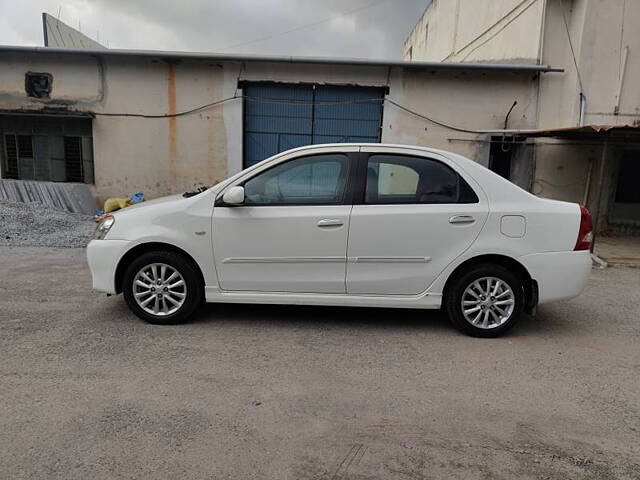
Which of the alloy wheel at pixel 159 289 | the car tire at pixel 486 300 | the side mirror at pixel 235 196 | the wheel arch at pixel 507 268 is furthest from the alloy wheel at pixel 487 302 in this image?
the alloy wheel at pixel 159 289

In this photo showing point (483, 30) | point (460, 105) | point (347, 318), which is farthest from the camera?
point (483, 30)

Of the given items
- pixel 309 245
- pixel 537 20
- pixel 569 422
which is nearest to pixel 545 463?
pixel 569 422

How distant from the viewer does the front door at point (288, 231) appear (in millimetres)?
4504

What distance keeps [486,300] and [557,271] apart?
0.70 metres

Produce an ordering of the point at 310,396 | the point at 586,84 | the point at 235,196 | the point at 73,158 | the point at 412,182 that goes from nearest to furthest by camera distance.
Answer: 1. the point at 310,396
2. the point at 235,196
3. the point at 412,182
4. the point at 586,84
5. the point at 73,158

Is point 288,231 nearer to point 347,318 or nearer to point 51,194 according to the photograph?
point 347,318

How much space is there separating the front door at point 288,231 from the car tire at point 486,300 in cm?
112

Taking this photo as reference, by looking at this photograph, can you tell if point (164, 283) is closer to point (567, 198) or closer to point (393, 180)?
point (393, 180)

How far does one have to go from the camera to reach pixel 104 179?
11.6 meters

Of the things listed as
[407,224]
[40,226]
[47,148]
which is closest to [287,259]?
[407,224]

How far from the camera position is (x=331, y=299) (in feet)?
15.1

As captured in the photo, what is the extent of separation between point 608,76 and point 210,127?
889 cm

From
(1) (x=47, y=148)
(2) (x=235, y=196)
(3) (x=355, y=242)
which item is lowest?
(3) (x=355, y=242)

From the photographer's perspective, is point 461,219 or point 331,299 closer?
point 461,219
